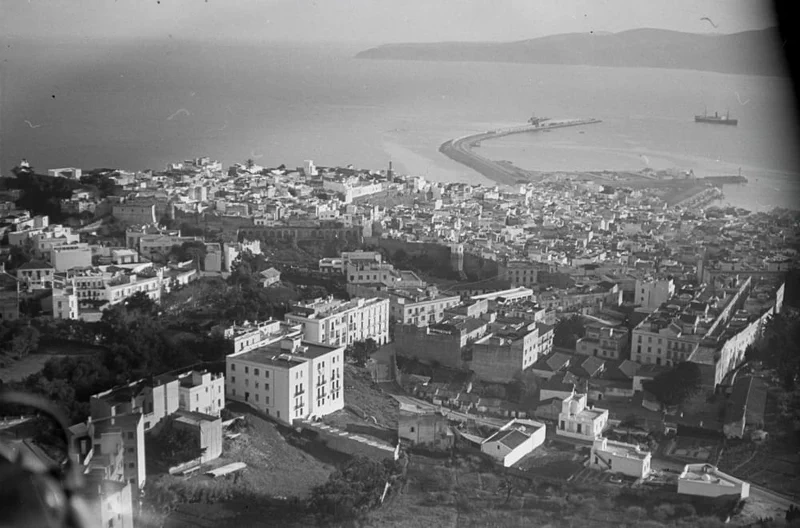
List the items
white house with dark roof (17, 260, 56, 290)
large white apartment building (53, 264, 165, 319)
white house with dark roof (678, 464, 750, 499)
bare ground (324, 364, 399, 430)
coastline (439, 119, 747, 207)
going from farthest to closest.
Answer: coastline (439, 119, 747, 207), white house with dark roof (17, 260, 56, 290), large white apartment building (53, 264, 165, 319), bare ground (324, 364, 399, 430), white house with dark roof (678, 464, 750, 499)

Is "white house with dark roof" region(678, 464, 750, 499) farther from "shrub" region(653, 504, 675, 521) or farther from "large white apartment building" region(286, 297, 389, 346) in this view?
"large white apartment building" region(286, 297, 389, 346)

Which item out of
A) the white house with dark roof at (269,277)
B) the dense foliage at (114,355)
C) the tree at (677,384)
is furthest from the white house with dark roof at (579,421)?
the white house with dark roof at (269,277)

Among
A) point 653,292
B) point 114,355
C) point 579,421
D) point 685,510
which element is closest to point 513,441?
point 579,421

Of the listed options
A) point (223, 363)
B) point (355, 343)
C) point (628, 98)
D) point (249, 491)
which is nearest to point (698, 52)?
point (628, 98)

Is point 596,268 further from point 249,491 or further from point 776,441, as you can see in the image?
point 249,491

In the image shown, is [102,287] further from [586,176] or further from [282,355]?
[586,176]

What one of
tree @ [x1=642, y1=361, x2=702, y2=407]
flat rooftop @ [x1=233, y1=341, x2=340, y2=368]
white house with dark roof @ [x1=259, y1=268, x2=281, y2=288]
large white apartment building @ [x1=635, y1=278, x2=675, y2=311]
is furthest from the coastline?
flat rooftop @ [x1=233, y1=341, x2=340, y2=368]

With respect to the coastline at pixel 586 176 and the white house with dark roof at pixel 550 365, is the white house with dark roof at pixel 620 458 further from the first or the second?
the coastline at pixel 586 176

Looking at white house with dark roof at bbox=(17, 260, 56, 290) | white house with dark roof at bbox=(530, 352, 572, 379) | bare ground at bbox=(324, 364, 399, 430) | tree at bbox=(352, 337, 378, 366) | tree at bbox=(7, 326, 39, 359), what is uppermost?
white house with dark roof at bbox=(17, 260, 56, 290)
